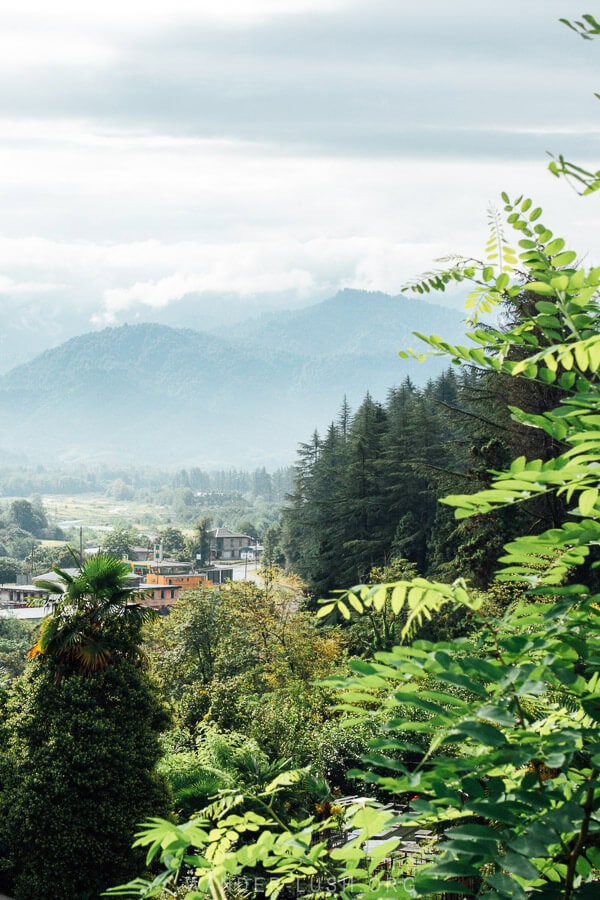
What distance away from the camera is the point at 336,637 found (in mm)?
25516

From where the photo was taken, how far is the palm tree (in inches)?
447

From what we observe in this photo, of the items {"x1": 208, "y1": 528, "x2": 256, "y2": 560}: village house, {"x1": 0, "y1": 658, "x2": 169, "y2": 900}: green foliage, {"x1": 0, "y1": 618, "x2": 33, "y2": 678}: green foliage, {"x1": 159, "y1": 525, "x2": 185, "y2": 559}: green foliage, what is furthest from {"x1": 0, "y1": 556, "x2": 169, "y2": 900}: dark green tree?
{"x1": 208, "y1": 528, "x2": 256, "y2": 560}: village house

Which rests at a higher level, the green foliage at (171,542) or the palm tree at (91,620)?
the palm tree at (91,620)

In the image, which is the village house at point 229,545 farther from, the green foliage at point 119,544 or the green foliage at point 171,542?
the green foliage at point 119,544

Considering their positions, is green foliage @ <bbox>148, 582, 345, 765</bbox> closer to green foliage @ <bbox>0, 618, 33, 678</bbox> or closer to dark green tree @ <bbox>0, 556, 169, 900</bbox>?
dark green tree @ <bbox>0, 556, 169, 900</bbox>

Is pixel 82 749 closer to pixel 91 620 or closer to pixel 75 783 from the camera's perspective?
pixel 75 783

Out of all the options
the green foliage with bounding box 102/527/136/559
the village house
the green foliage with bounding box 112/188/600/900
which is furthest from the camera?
the village house

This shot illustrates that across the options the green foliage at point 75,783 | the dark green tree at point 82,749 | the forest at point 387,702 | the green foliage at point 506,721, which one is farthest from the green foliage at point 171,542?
the green foliage at point 506,721

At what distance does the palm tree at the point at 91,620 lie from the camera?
11359 millimetres

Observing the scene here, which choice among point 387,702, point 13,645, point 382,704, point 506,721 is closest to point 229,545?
point 13,645

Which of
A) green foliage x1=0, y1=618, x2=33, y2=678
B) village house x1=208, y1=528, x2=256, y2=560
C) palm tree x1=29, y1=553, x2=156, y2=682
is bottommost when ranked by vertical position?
green foliage x1=0, y1=618, x2=33, y2=678

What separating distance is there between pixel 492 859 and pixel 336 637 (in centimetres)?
2459

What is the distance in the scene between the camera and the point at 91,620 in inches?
455

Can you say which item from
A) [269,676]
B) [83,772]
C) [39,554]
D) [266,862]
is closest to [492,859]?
[266,862]
